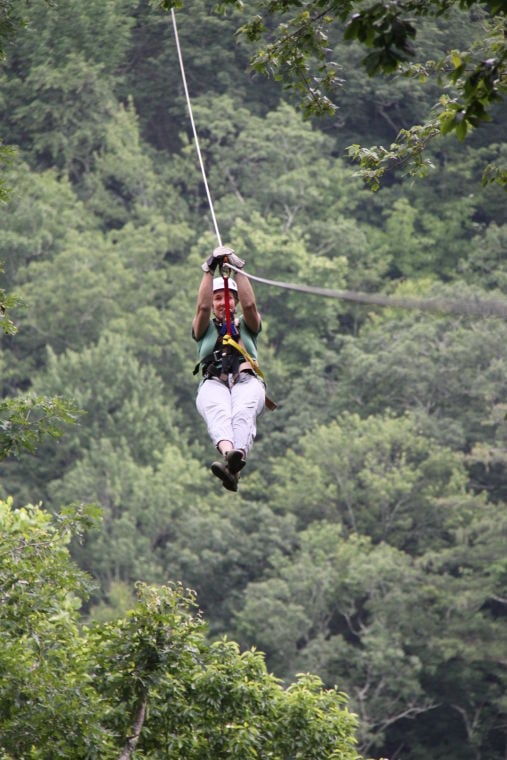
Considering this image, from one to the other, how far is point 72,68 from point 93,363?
1585 cm

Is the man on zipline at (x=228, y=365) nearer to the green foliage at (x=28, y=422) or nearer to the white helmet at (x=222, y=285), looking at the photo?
the white helmet at (x=222, y=285)

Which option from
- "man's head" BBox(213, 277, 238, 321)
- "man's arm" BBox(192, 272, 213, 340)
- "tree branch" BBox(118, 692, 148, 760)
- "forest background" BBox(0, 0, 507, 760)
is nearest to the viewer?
"man's arm" BBox(192, 272, 213, 340)

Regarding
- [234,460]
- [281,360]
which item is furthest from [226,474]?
[281,360]

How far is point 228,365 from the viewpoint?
326 inches

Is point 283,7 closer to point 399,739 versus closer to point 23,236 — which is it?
point 399,739

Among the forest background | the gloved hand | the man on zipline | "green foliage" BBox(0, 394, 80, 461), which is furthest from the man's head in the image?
the forest background

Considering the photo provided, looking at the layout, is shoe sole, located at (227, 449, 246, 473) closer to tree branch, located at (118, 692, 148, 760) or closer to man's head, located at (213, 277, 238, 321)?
man's head, located at (213, 277, 238, 321)

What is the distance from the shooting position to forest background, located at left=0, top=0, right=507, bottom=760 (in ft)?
115

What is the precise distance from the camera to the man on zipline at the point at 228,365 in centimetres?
792

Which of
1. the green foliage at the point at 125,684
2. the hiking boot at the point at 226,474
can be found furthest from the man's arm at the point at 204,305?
the green foliage at the point at 125,684

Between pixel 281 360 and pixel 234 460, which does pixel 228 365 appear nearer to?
pixel 234 460

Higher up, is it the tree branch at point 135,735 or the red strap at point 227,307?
the red strap at point 227,307

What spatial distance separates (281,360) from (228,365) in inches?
1611

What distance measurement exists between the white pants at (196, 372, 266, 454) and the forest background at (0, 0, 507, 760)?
62.1 feet
